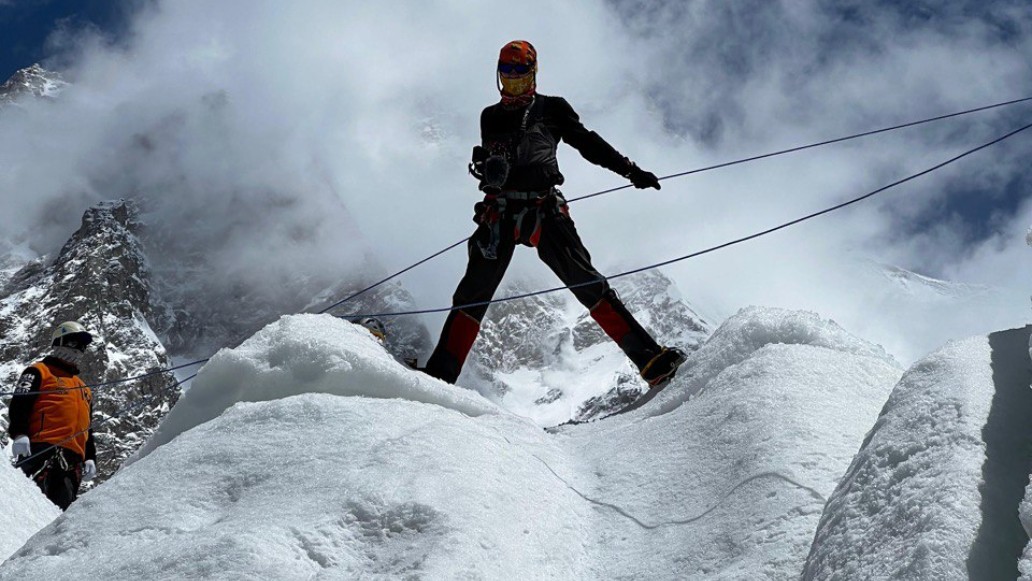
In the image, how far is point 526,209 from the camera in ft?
24.0

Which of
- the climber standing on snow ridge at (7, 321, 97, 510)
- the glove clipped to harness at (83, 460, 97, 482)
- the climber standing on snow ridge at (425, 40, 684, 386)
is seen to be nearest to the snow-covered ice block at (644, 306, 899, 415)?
the climber standing on snow ridge at (425, 40, 684, 386)

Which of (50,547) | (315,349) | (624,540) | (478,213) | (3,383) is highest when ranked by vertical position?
(3,383)

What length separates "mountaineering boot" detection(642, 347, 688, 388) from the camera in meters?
6.75

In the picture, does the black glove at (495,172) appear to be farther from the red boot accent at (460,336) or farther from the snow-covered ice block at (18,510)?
the snow-covered ice block at (18,510)

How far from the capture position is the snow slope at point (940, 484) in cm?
253

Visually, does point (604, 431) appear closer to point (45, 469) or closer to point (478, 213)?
point (478, 213)

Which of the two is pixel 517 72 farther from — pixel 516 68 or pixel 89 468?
pixel 89 468

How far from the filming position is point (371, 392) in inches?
203

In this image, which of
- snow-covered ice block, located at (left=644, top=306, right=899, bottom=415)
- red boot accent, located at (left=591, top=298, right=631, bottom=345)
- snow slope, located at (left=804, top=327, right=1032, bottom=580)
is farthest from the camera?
red boot accent, located at (left=591, top=298, right=631, bottom=345)

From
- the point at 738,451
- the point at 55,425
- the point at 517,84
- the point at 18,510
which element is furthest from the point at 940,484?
the point at 55,425

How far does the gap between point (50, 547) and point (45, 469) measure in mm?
4905

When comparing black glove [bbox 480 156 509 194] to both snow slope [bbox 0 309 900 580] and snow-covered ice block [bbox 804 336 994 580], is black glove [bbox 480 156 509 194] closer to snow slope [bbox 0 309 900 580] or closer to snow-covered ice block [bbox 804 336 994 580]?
snow slope [bbox 0 309 900 580]

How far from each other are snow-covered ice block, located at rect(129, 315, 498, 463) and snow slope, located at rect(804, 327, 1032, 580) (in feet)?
8.38

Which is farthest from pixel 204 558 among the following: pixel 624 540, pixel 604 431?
pixel 604 431
